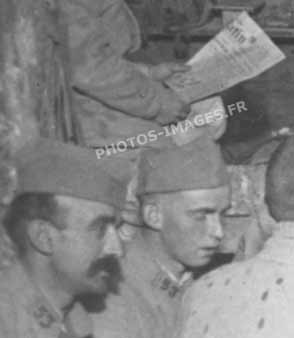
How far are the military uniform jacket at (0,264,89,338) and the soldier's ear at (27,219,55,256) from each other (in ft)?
0.24

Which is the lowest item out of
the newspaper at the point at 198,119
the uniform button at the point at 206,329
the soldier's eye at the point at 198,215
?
the uniform button at the point at 206,329

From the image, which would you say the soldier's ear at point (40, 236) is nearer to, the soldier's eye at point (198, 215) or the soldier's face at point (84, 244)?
the soldier's face at point (84, 244)

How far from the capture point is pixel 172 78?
4285 millimetres

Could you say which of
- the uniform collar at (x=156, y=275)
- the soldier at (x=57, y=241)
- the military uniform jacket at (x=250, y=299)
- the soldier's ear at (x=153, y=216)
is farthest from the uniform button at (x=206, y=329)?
the soldier's ear at (x=153, y=216)

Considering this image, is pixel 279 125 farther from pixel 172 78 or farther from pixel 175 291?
pixel 175 291

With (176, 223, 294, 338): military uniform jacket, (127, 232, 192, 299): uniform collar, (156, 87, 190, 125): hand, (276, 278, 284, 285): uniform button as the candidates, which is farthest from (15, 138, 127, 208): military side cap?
(156, 87, 190, 125): hand

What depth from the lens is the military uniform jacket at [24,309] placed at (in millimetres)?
3225

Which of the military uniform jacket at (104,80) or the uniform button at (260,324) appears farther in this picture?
the military uniform jacket at (104,80)

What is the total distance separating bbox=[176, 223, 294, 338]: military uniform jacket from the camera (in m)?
3.31

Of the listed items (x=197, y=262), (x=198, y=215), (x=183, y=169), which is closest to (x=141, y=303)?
(x=197, y=262)

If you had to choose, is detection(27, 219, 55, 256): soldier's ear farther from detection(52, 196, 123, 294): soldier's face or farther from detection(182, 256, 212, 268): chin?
detection(182, 256, 212, 268): chin

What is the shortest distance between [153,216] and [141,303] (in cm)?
29

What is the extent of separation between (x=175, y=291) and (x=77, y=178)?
82 centimetres

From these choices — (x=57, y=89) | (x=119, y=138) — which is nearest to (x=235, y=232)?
(x=119, y=138)
